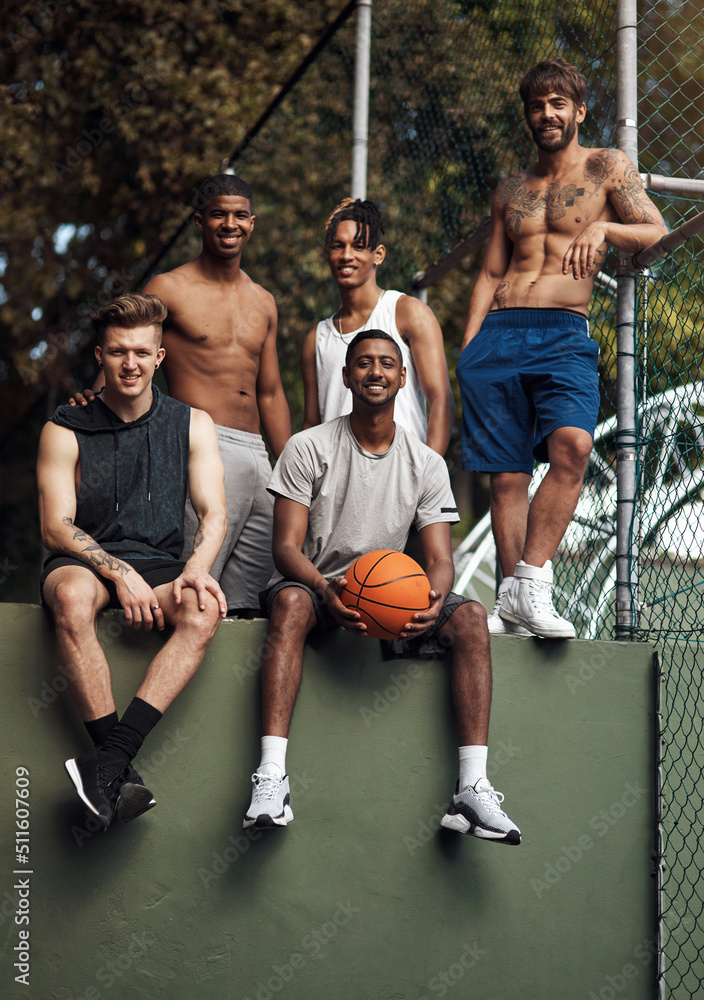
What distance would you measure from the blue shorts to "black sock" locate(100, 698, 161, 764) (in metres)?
1.72

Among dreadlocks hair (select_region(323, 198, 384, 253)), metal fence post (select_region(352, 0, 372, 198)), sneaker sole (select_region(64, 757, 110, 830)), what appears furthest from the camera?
metal fence post (select_region(352, 0, 372, 198))

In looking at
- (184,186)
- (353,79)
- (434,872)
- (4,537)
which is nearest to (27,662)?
(434,872)

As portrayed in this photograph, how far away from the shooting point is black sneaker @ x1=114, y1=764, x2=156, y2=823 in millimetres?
3256

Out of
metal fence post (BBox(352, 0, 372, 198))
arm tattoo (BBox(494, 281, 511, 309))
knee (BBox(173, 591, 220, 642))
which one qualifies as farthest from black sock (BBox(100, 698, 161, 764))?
metal fence post (BBox(352, 0, 372, 198))

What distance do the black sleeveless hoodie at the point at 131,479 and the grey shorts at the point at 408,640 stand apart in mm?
414

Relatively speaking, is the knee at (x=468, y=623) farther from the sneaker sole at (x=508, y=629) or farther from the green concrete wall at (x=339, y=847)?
the sneaker sole at (x=508, y=629)

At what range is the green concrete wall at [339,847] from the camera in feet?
11.8

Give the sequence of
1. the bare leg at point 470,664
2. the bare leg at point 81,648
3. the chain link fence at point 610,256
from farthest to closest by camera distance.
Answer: the chain link fence at point 610,256 → the bare leg at point 470,664 → the bare leg at point 81,648

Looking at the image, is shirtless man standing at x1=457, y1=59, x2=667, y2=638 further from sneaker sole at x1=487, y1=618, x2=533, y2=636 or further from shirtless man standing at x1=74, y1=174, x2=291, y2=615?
shirtless man standing at x1=74, y1=174, x2=291, y2=615

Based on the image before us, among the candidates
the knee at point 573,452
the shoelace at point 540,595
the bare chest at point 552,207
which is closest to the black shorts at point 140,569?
the shoelace at point 540,595

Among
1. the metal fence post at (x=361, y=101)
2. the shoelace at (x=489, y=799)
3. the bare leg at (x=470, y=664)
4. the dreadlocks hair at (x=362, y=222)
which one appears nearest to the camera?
the shoelace at (x=489, y=799)

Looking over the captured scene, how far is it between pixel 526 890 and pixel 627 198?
270 centimetres

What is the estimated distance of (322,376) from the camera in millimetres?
4863

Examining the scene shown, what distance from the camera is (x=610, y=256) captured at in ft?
15.9
